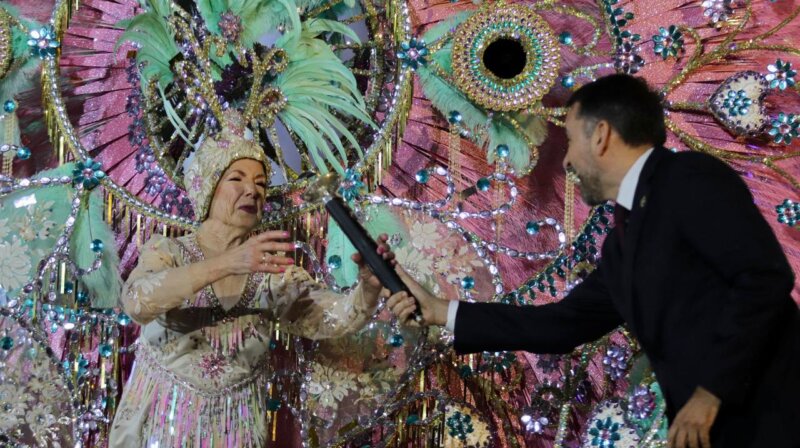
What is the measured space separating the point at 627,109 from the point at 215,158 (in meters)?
1.04

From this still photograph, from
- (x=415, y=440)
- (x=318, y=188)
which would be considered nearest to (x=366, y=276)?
(x=318, y=188)

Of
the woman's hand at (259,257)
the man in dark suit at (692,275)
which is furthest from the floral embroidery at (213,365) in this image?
the man in dark suit at (692,275)

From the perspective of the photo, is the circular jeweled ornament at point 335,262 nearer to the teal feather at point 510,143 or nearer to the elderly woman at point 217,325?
Answer: the elderly woman at point 217,325

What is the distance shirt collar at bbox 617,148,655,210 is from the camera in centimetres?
181

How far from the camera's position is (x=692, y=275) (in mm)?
1666

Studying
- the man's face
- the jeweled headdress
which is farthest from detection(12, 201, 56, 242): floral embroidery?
the man's face

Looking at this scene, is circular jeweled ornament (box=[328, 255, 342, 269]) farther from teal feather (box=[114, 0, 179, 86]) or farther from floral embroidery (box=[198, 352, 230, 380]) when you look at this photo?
teal feather (box=[114, 0, 179, 86])

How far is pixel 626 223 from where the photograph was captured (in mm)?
1813

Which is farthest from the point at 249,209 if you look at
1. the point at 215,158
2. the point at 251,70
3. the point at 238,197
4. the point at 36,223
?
the point at 36,223

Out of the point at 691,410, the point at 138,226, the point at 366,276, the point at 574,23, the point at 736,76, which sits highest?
the point at 574,23

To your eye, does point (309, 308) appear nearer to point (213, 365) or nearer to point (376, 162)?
point (213, 365)

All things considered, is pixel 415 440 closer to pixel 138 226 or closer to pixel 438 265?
pixel 438 265

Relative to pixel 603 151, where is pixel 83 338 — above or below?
below

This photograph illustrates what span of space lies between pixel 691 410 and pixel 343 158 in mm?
1429
